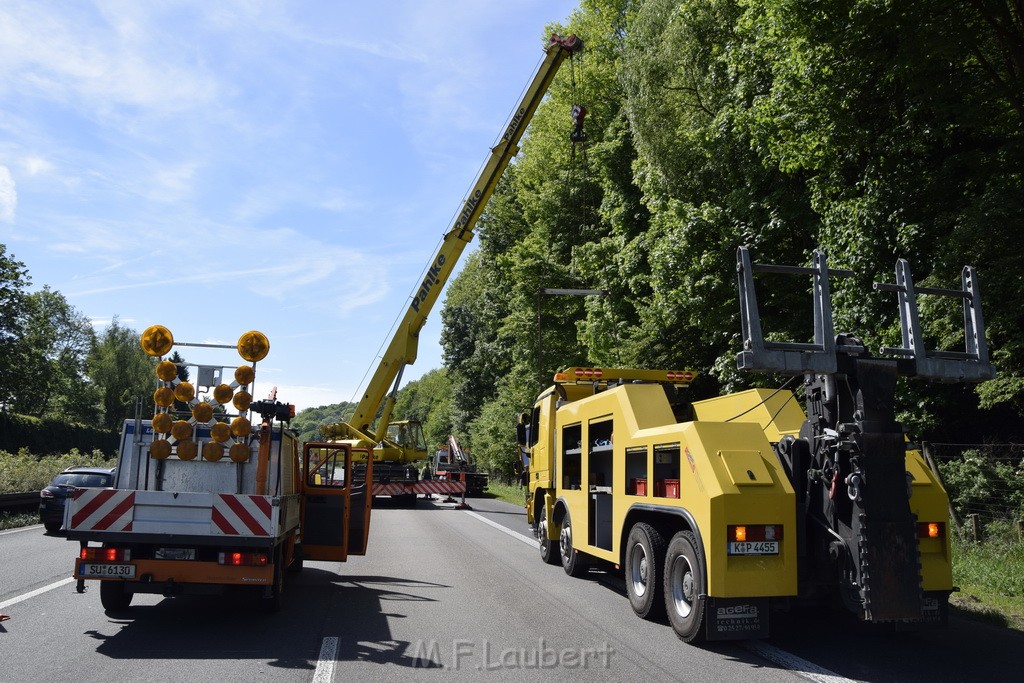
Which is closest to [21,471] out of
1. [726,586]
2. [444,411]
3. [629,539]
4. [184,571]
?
[184,571]

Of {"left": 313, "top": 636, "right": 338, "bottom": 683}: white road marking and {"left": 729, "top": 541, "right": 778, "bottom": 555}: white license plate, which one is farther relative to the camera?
{"left": 729, "top": 541, "right": 778, "bottom": 555}: white license plate

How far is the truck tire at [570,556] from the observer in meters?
11.6

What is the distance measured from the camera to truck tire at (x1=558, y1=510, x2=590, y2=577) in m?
11.6

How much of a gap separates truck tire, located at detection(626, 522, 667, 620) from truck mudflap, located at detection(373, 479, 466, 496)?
18690mm

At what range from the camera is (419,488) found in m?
28.3

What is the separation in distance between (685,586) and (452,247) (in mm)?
19115

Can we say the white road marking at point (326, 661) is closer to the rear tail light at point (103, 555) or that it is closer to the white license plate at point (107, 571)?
the white license plate at point (107, 571)

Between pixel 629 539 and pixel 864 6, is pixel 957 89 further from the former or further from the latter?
pixel 629 539

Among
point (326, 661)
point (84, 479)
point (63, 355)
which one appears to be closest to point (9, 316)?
point (63, 355)

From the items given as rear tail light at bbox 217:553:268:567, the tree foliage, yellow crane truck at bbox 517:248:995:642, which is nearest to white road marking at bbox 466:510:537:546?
the tree foliage

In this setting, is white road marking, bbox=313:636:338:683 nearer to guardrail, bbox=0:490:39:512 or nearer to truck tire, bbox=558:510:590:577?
truck tire, bbox=558:510:590:577

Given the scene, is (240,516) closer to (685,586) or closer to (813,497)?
(685,586)

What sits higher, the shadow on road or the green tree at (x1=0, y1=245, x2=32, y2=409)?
the green tree at (x1=0, y1=245, x2=32, y2=409)

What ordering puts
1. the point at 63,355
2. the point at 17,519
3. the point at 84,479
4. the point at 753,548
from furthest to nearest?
the point at 63,355
the point at 17,519
the point at 84,479
the point at 753,548
